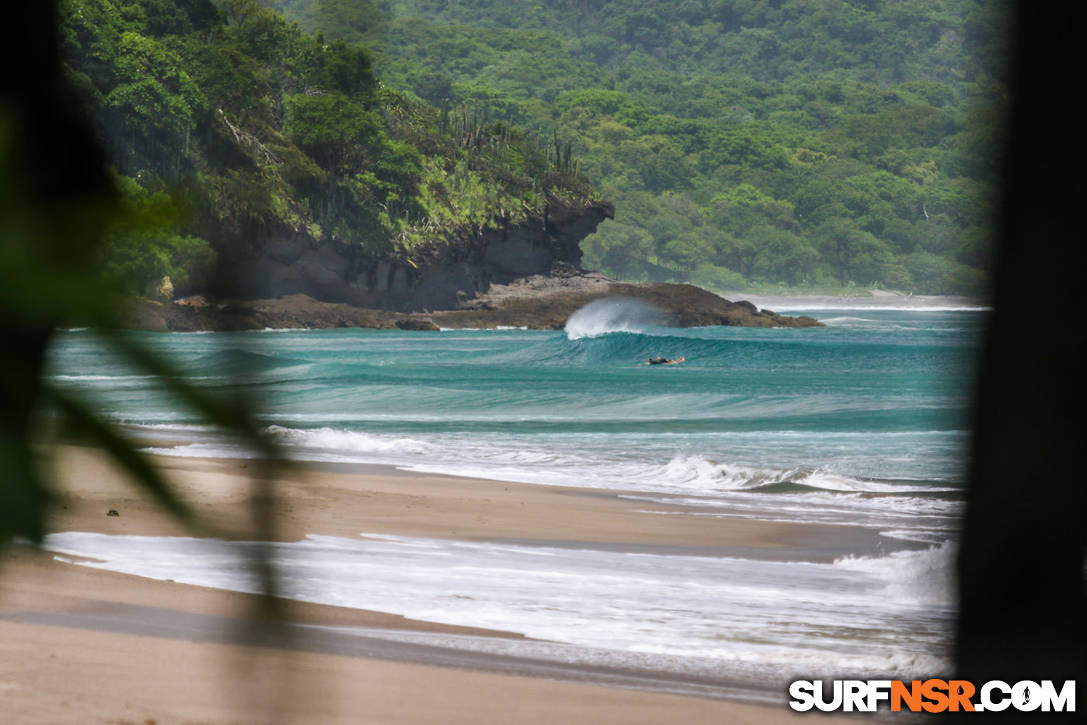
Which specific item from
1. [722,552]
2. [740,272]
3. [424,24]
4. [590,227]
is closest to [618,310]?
[590,227]

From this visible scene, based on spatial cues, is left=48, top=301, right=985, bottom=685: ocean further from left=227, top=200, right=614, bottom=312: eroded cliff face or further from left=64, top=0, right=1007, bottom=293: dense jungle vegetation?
left=227, top=200, right=614, bottom=312: eroded cliff face

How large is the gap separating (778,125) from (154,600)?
127 meters

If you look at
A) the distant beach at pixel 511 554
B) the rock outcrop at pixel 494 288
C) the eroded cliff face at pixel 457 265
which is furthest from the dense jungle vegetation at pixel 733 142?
the distant beach at pixel 511 554

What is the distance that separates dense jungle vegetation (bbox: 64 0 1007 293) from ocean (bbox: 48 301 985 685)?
0.17ft

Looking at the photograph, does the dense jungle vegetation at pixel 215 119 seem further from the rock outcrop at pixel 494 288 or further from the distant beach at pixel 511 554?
the rock outcrop at pixel 494 288

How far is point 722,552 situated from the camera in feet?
32.2

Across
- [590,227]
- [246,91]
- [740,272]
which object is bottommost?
[740,272]

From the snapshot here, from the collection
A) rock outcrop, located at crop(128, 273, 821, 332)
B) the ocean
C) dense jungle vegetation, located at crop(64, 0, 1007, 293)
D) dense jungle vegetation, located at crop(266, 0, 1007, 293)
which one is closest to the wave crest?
rock outcrop, located at crop(128, 273, 821, 332)

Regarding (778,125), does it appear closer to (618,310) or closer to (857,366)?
(618,310)

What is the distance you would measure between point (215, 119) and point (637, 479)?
49.8 ft

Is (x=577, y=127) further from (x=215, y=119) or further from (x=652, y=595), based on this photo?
(x=215, y=119)

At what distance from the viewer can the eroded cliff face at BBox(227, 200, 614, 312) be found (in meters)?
59.4

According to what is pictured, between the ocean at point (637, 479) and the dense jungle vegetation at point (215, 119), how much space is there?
0.12 ft

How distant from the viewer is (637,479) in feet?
51.3
